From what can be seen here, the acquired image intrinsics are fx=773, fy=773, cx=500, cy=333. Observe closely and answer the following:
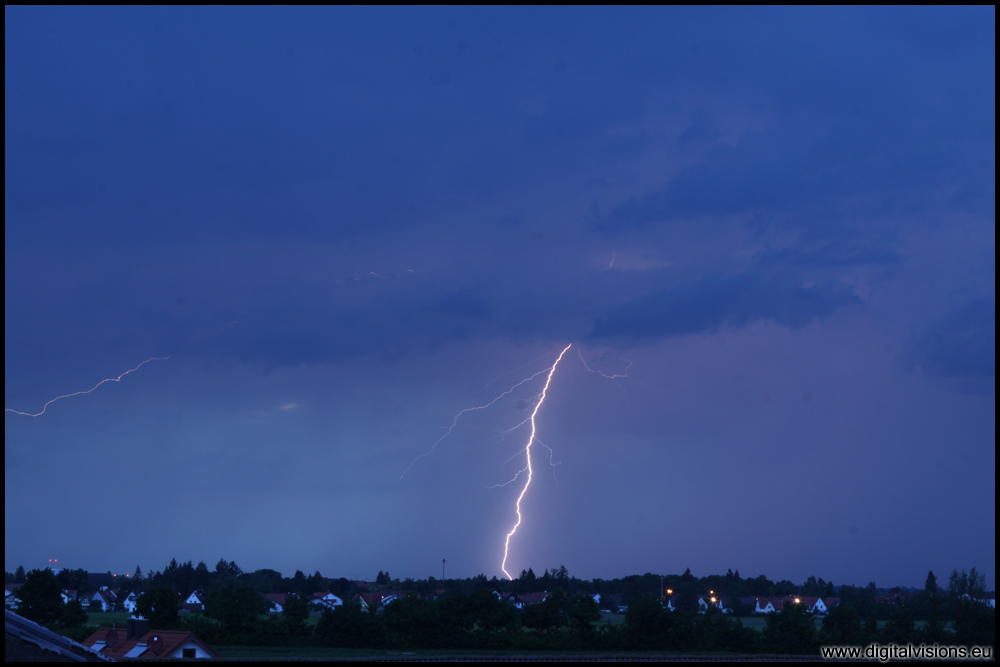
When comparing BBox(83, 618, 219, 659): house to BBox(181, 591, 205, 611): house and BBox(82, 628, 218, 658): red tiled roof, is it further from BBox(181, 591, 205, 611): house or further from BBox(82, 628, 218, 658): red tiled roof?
BBox(181, 591, 205, 611): house

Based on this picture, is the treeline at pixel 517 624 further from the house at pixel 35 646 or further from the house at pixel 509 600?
the house at pixel 35 646

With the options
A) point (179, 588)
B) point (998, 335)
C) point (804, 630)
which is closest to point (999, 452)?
point (998, 335)

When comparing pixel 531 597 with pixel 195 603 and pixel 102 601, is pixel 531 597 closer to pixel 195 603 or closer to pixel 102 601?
pixel 195 603

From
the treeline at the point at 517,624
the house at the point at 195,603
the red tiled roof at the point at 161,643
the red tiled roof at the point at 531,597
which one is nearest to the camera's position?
the red tiled roof at the point at 161,643

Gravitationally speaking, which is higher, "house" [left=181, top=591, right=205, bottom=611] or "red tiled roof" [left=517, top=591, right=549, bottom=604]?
"red tiled roof" [left=517, top=591, right=549, bottom=604]

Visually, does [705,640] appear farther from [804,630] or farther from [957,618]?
[957,618]

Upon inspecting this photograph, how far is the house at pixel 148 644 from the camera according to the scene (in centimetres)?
1599

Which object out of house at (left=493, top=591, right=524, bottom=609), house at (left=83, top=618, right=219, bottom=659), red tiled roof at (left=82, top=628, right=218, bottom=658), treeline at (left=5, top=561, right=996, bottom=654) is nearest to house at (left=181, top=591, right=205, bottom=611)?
treeline at (left=5, top=561, right=996, bottom=654)

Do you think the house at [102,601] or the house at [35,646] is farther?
the house at [102,601]

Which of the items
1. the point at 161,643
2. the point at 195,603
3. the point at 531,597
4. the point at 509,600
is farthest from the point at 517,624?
the point at 195,603

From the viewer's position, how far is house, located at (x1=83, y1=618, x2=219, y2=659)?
630 inches

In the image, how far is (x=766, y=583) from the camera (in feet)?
183

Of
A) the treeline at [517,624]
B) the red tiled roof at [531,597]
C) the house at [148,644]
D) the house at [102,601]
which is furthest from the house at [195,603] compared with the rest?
the house at [148,644]

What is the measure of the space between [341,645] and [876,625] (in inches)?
721
